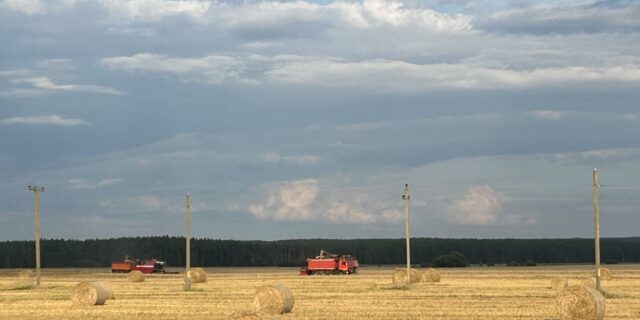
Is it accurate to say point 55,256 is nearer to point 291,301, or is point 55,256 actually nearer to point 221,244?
point 221,244

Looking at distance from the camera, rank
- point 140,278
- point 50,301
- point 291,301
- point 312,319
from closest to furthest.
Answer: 1. point 312,319
2. point 291,301
3. point 50,301
4. point 140,278

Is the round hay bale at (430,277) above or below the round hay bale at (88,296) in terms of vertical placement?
below

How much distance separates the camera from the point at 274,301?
136ft

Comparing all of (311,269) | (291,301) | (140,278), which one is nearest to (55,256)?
(311,269)

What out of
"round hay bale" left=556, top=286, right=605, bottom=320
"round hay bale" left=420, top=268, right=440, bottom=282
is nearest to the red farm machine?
"round hay bale" left=420, top=268, right=440, bottom=282

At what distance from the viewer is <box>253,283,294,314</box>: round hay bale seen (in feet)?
136

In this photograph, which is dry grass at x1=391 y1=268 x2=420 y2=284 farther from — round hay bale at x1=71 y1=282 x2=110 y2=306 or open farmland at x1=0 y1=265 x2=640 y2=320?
round hay bale at x1=71 y1=282 x2=110 y2=306

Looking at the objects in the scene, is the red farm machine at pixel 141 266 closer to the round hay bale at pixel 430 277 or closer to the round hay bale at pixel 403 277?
the round hay bale at pixel 430 277

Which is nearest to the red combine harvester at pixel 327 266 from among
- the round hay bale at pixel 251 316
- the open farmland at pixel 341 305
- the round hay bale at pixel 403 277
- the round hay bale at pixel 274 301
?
the round hay bale at pixel 403 277

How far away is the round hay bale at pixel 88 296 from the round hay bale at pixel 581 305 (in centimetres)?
1892

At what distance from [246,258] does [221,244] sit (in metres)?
5.92

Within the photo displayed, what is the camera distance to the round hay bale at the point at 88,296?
152 ft

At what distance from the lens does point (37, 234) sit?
7456 cm

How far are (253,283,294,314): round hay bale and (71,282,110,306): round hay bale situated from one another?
309 inches
